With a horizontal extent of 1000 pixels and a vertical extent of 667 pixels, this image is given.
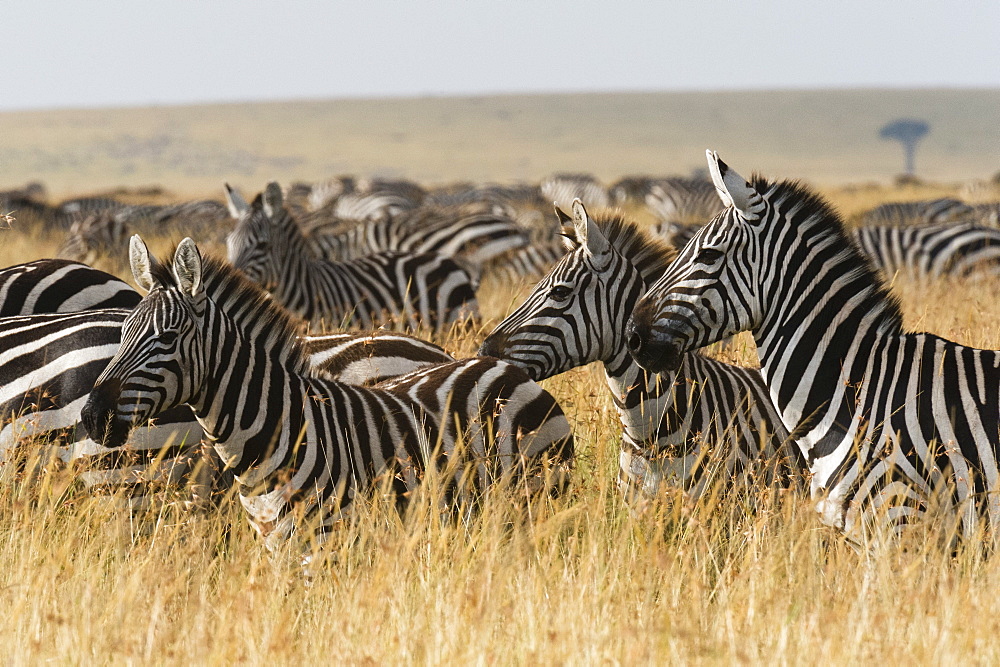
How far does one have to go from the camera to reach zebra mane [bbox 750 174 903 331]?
3.88 m

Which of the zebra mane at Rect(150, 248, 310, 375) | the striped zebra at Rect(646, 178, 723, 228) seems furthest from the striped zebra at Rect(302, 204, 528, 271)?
the striped zebra at Rect(646, 178, 723, 228)

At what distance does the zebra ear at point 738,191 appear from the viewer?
3.81 m

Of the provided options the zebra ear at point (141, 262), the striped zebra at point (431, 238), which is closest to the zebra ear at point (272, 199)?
the striped zebra at point (431, 238)

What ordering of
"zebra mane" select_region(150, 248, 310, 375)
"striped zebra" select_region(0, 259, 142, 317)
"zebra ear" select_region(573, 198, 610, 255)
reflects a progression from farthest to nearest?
"striped zebra" select_region(0, 259, 142, 317) < "zebra ear" select_region(573, 198, 610, 255) < "zebra mane" select_region(150, 248, 310, 375)

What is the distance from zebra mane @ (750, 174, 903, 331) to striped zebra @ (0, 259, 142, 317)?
3.62 metres

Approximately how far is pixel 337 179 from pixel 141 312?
33.2 metres

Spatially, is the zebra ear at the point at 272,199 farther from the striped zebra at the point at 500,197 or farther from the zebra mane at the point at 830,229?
the striped zebra at the point at 500,197

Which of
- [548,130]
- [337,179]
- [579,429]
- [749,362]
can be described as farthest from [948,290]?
[548,130]

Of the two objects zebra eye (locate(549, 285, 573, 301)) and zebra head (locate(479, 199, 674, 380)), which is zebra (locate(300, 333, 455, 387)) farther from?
zebra eye (locate(549, 285, 573, 301))

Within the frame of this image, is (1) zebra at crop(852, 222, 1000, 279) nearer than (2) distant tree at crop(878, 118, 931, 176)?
Yes

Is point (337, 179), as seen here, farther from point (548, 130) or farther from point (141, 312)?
point (548, 130)

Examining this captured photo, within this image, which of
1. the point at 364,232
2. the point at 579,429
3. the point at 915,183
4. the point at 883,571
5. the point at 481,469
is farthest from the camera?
the point at 915,183

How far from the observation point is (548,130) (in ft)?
326

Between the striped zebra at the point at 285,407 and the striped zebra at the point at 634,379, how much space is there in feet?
0.70
